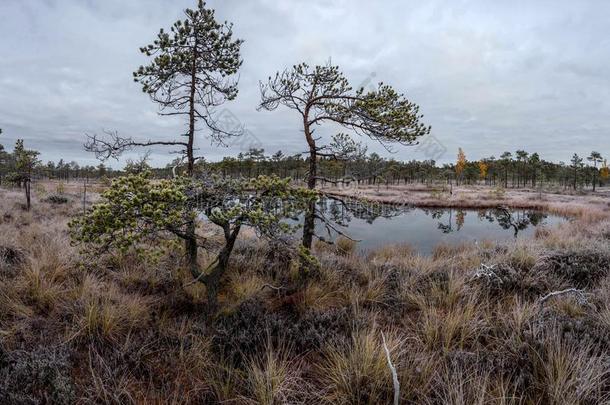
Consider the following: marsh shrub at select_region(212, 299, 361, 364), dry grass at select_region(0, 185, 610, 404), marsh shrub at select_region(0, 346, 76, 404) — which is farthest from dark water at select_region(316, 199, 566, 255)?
marsh shrub at select_region(0, 346, 76, 404)

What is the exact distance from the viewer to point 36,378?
3.39 metres

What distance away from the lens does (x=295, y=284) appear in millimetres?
7348

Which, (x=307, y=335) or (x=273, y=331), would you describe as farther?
(x=273, y=331)

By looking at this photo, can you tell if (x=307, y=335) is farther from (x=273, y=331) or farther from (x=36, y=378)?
(x=36, y=378)

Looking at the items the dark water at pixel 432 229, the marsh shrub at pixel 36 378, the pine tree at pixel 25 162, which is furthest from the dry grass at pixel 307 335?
the pine tree at pixel 25 162

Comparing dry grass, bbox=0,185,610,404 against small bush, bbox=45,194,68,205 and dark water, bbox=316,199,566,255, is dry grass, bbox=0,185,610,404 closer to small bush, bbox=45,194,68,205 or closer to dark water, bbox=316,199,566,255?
dark water, bbox=316,199,566,255

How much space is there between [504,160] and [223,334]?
8499cm

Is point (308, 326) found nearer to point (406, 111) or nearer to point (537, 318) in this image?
point (537, 318)

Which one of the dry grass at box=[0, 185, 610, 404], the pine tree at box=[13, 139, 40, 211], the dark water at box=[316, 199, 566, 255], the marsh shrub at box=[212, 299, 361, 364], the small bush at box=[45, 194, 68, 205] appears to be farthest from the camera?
the small bush at box=[45, 194, 68, 205]

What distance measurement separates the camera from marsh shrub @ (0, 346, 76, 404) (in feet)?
10.2

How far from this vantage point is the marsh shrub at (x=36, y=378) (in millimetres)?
3117

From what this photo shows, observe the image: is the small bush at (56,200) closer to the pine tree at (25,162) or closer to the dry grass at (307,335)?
the pine tree at (25,162)

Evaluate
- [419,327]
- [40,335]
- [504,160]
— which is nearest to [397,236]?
[419,327]

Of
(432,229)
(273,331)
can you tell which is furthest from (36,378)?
(432,229)
